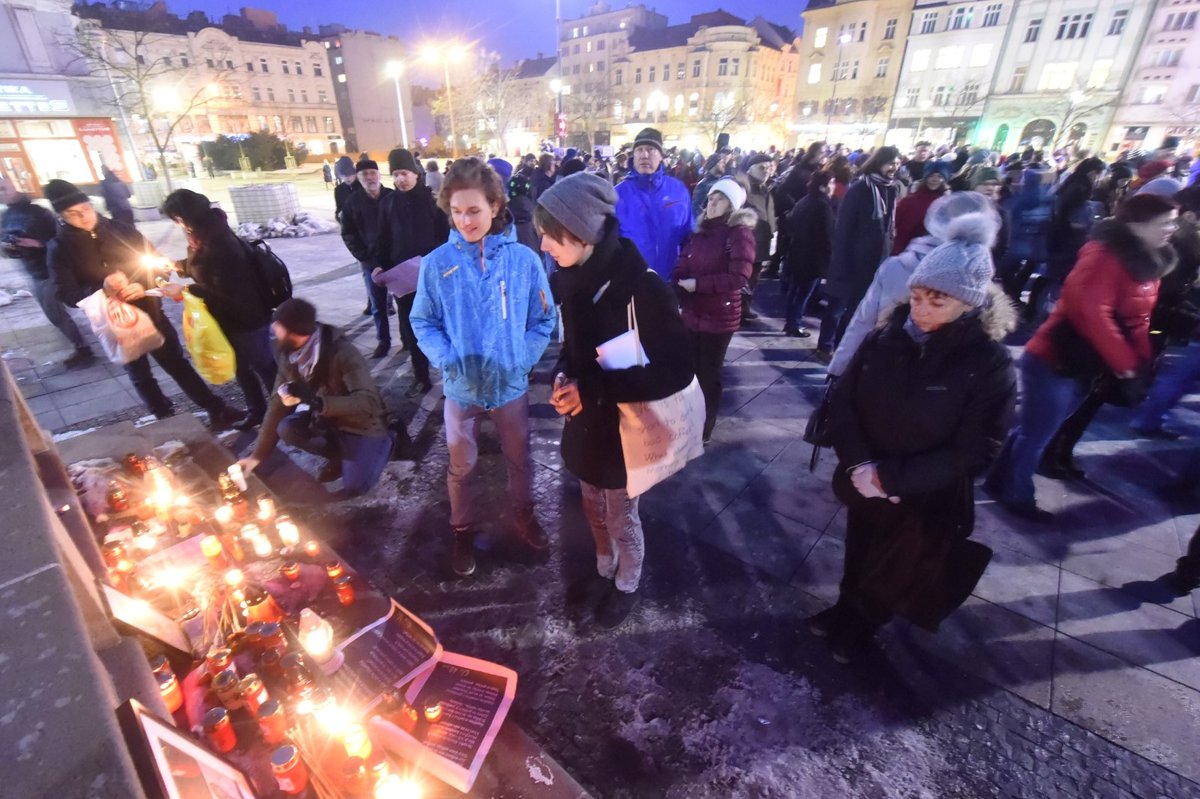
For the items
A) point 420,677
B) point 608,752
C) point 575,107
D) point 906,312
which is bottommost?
point 608,752

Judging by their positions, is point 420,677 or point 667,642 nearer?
point 420,677

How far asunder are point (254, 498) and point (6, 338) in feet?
23.3

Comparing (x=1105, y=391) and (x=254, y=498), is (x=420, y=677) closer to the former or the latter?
(x=254, y=498)

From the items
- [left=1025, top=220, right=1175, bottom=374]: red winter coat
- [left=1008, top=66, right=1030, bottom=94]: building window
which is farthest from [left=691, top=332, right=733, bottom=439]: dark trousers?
[left=1008, top=66, right=1030, bottom=94]: building window

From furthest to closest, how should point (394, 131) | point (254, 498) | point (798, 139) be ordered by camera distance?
point (394, 131) < point (798, 139) < point (254, 498)

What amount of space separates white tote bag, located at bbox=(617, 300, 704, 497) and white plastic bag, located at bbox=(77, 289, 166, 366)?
455 centimetres

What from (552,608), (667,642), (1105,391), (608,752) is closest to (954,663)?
(667,642)

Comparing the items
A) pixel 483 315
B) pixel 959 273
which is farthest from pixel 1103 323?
A: pixel 483 315

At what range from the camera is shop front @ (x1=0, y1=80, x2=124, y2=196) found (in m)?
21.2

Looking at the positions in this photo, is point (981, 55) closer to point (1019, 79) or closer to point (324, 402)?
point (1019, 79)

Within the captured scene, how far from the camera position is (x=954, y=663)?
9.21 feet

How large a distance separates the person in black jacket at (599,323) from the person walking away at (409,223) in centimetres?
335

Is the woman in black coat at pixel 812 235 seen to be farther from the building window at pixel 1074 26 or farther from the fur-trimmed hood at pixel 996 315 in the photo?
the building window at pixel 1074 26

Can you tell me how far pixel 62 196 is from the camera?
181 inches
